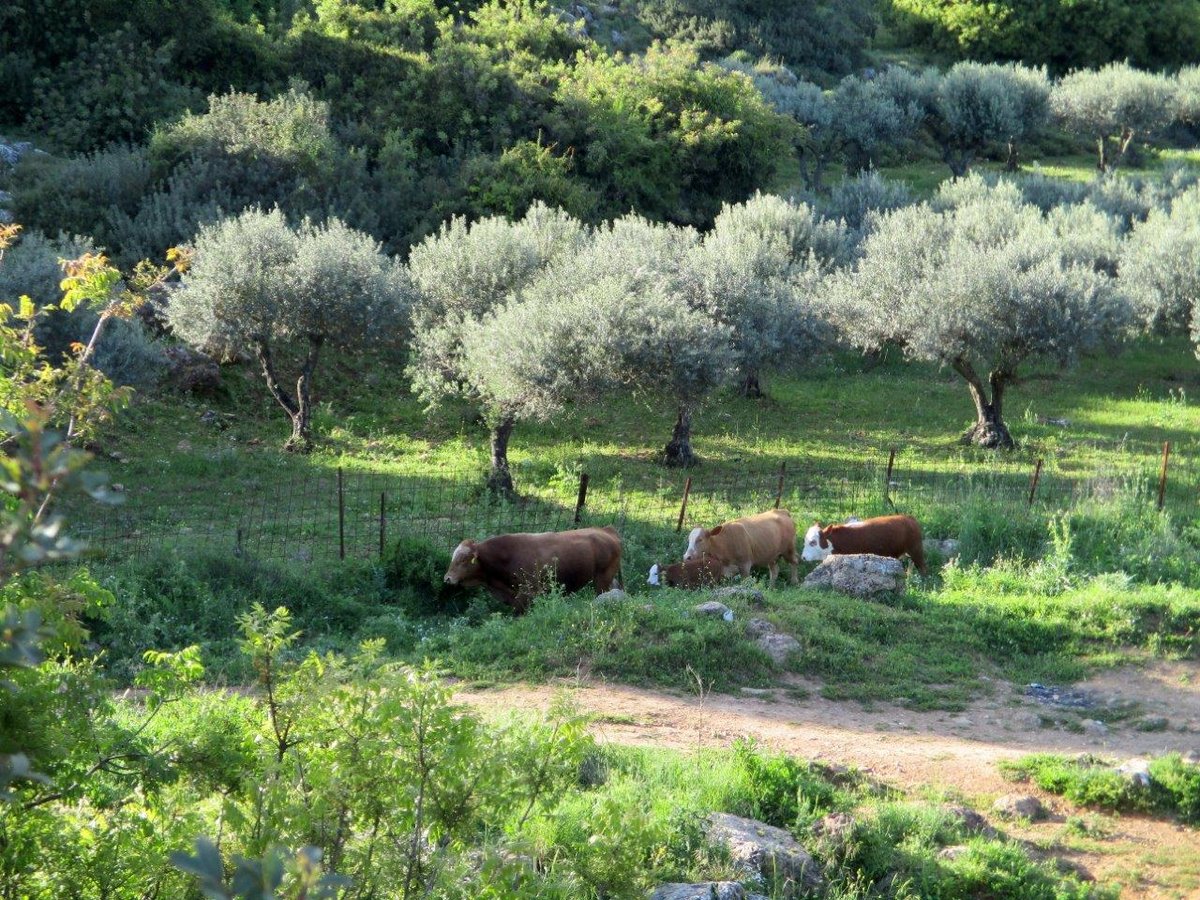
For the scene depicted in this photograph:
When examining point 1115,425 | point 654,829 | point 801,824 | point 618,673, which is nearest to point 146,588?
point 618,673

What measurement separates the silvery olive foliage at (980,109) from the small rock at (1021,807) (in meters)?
42.9

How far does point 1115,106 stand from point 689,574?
4220 centimetres

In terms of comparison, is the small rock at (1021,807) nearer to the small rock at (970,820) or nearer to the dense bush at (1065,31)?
the small rock at (970,820)

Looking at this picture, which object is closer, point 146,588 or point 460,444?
point 146,588

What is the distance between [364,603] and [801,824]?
743cm

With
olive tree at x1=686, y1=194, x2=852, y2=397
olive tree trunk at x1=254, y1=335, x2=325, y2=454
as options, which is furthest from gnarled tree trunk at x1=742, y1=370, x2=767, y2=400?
olive tree trunk at x1=254, y1=335, x2=325, y2=454

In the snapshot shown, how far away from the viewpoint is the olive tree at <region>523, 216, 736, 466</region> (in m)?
23.1

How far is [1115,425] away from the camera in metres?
29.4

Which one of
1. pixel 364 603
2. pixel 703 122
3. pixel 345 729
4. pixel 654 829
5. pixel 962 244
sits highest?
pixel 703 122

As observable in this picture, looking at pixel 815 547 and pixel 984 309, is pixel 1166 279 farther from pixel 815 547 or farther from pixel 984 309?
pixel 815 547

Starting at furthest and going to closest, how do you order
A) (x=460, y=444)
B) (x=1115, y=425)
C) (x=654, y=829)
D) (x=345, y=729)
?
(x=1115, y=425), (x=460, y=444), (x=654, y=829), (x=345, y=729)

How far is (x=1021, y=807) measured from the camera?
1084cm

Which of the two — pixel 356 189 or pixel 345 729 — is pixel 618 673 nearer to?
pixel 345 729

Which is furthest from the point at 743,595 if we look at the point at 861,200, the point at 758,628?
the point at 861,200
